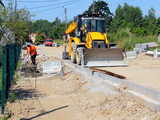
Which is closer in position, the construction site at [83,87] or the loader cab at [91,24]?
the construction site at [83,87]

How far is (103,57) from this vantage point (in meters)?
18.6

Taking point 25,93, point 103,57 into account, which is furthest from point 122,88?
point 103,57

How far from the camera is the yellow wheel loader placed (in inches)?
725

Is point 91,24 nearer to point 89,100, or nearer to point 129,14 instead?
point 89,100

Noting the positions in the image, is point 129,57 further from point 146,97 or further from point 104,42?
point 146,97

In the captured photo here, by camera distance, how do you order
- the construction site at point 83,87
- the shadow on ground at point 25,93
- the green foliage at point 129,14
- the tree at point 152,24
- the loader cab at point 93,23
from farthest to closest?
1. the green foliage at point 129,14
2. the tree at point 152,24
3. the loader cab at point 93,23
4. the shadow on ground at point 25,93
5. the construction site at point 83,87

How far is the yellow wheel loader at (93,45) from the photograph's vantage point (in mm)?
18422

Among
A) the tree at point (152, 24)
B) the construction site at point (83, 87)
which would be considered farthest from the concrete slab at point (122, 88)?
the tree at point (152, 24)

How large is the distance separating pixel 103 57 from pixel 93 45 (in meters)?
1.49

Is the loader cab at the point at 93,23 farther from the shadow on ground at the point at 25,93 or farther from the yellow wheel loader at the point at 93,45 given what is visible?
the shadow on ground at the point at 25,93

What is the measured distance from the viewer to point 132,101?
8.70 m

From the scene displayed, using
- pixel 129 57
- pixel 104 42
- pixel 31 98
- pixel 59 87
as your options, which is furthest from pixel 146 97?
pixel 129 57

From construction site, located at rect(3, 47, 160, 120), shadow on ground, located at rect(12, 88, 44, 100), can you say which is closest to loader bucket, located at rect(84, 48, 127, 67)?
construction site, located at rect(3, 47, 160, 120)

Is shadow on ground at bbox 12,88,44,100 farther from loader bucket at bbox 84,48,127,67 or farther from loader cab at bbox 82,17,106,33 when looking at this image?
loader cab at bbox 82,17,106,33
